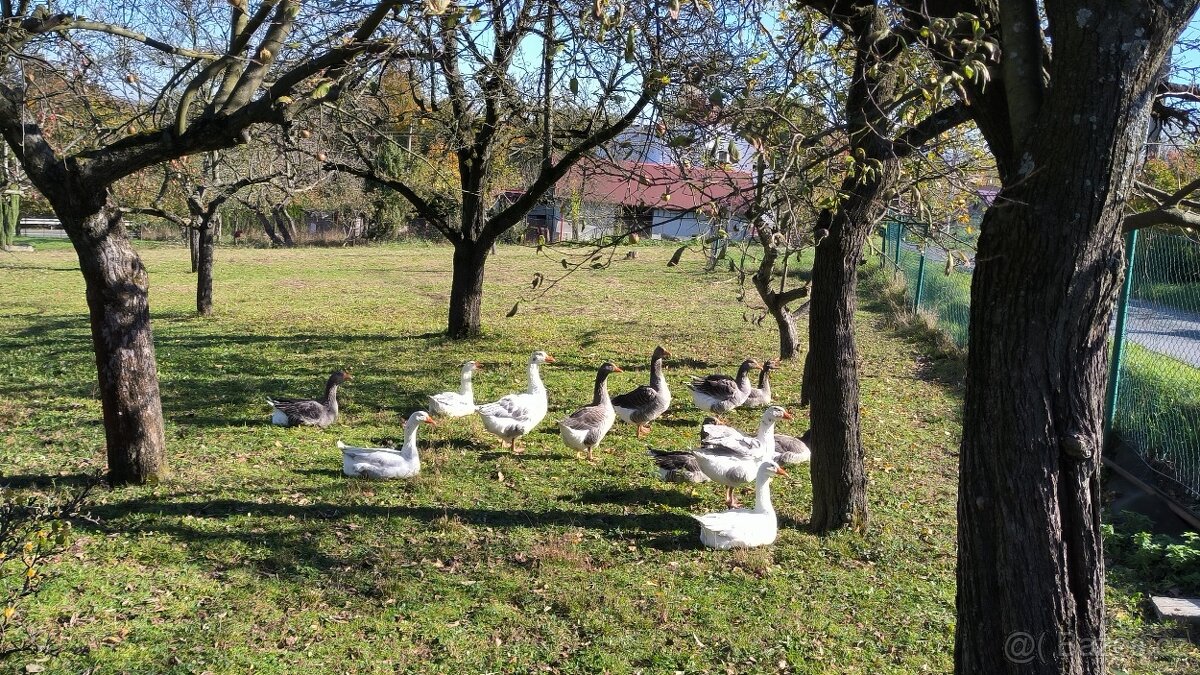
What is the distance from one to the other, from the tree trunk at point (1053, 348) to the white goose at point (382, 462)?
19.4ft

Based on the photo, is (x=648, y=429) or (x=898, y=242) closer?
(x=648, y=429)

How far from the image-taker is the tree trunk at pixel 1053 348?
3.21 metres

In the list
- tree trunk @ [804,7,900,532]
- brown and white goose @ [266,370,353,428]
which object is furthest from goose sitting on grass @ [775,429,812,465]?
brown and white goose @ [266,370,353,428]

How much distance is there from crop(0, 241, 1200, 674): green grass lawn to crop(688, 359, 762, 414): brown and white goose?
0.28 meters

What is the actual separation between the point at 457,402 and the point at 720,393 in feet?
11.4

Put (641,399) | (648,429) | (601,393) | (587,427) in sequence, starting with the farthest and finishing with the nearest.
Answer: (648,429), (641,399), (601,393), (587,427)

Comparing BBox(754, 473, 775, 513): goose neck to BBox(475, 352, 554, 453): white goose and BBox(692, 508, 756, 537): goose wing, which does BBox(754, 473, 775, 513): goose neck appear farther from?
BBox(475, 352, 554, 453): white goose

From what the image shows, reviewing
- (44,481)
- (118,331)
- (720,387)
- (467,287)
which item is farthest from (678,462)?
(467,287)

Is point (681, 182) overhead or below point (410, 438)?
overhead

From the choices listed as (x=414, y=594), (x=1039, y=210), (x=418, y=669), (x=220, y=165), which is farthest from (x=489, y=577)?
(x=220, y=165)

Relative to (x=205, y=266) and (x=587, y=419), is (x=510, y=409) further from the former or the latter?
(x=205, y=266)

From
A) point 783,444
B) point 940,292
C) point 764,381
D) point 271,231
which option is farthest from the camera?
point 271,231

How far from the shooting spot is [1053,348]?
11.0 ft

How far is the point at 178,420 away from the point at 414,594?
582 centimetres
